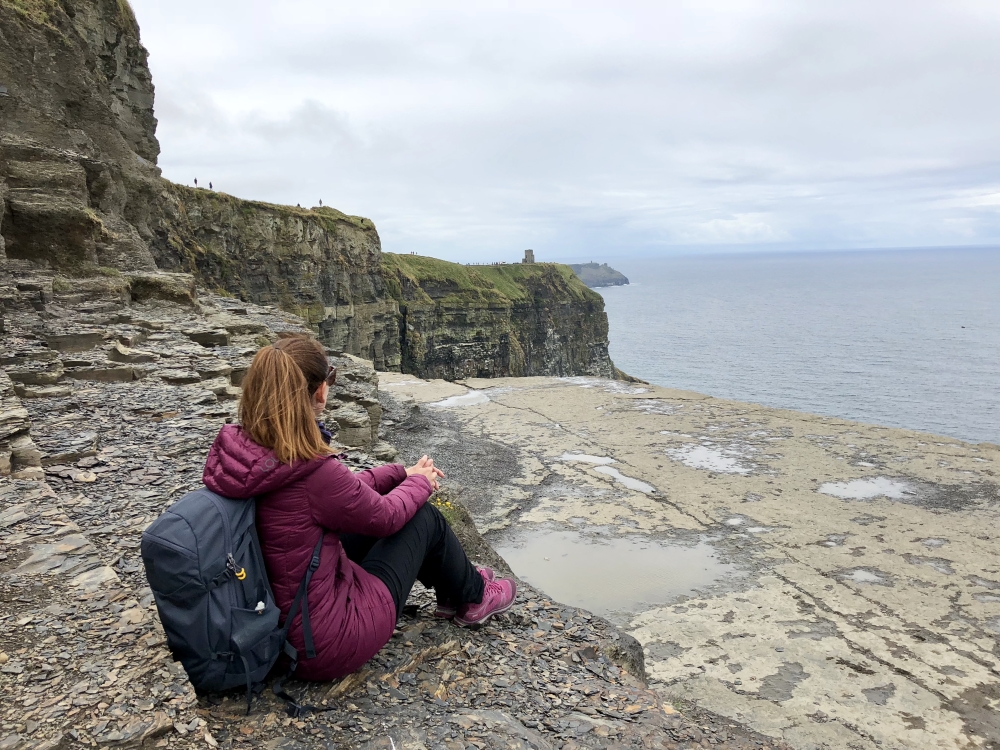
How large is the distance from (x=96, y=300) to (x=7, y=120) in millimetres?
6889

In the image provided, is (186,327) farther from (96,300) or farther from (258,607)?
(258,607)

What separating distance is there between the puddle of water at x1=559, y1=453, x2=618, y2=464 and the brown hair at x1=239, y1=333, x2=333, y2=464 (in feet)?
61.7

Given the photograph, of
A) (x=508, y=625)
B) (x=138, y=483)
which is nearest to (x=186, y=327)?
(x=138, y=483)

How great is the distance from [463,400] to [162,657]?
29243 millimetres

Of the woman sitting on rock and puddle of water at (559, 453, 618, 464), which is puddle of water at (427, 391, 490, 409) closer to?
puddle of water at (559, 453, 618, 464)

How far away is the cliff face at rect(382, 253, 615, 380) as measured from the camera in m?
67.3

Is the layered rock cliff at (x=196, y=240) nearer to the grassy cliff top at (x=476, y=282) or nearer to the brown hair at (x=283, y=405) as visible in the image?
the grassy cliff top at (x=476, y=282)

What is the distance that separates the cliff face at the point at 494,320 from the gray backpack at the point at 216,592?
6087 cm

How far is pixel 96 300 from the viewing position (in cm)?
1838

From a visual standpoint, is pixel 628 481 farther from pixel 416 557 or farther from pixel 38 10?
pixel 38 10

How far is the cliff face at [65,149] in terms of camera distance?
18.8 metres

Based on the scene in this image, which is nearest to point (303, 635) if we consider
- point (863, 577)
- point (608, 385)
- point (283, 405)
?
point (283, 405)

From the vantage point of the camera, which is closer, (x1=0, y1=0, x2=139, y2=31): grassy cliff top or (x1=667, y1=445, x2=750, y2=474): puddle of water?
(x1=0, y1=0, x2=139, y2=31): grassy cliff top

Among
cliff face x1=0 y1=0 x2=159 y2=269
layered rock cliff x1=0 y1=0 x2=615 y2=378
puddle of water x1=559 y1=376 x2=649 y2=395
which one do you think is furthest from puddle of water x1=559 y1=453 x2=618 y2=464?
cliff face x1=0 y1=0 x2=159 y2=269
